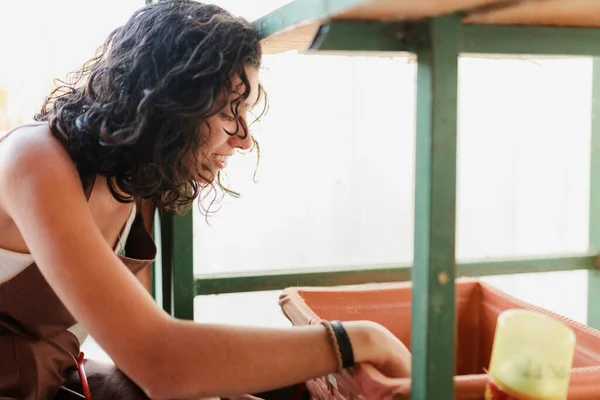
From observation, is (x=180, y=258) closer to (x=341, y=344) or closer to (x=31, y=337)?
(x=31, y=337)

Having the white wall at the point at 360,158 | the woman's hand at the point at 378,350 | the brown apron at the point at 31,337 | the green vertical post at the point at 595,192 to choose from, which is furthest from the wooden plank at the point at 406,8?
the green vertical post at the point at 595,192

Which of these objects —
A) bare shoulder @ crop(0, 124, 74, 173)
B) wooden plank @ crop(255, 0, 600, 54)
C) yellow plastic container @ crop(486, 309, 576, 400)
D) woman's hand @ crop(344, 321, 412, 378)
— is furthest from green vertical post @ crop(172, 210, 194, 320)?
yellow plastic container @ crop(486, 309, 576, 400)

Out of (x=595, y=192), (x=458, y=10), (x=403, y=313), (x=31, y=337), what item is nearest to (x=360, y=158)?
(x=403, y=313)

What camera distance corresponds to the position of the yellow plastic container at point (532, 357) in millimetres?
935

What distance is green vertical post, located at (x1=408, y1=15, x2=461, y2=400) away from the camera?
85 cm

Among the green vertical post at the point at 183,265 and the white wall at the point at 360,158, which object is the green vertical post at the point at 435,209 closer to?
the green vertical post at the point at 183,265

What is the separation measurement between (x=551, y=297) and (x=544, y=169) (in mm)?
485

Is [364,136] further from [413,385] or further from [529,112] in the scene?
[413,385]

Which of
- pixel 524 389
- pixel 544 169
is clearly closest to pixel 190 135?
pixel 524 389

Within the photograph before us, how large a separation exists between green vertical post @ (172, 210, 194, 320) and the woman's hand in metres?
0.68

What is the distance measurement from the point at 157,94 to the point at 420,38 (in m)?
0.54

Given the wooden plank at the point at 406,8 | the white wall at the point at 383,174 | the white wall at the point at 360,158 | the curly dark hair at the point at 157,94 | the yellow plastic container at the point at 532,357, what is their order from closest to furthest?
the wooden plank at the point at 406,8 < the yellow plastic container at the point at 532,357 < the curly dark hair at the point at 157,94 < the white wall at the point at 360,158 < the white wall at the point at 383,174

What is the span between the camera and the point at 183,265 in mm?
1664

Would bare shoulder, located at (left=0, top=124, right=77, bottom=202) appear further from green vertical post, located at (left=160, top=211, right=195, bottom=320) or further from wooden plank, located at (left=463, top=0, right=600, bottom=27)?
wooden plank, located at (left=463, top=0, right=600, bottom=27)
